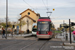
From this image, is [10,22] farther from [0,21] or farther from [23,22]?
[23,22]

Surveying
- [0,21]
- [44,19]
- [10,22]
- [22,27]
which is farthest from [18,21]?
[44,19]

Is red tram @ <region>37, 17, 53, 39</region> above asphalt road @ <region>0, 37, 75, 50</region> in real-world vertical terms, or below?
above

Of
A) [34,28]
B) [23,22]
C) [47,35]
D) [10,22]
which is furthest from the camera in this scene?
[10,22]

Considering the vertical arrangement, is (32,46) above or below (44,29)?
below

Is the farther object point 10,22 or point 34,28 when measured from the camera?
point 10,22

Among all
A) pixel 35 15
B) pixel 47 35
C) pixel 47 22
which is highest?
pixel 35 15

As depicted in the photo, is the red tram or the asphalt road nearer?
the asphalt road

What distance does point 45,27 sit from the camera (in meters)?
27.4

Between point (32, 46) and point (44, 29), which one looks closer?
point (32, 46)

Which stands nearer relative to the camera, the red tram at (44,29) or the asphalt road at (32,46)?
the asphalt road at (32,46)

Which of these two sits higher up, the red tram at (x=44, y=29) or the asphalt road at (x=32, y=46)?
the red tram at (x=44, y=29)

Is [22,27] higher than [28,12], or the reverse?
[28,12]

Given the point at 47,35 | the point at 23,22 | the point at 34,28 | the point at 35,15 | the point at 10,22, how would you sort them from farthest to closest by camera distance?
the point at 10,22
the point at 35,15
the point at 23,22
the point at 34,28
the point at 47,35

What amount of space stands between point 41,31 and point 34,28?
16520mm
